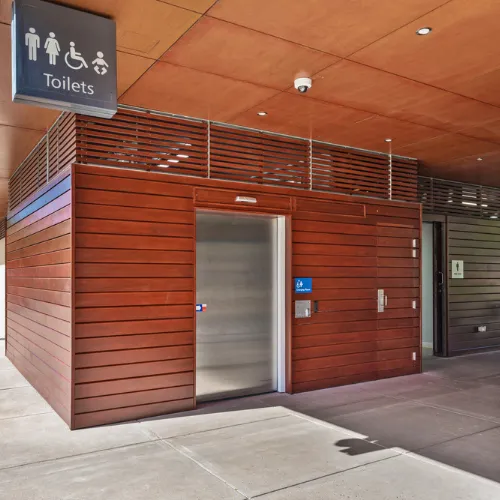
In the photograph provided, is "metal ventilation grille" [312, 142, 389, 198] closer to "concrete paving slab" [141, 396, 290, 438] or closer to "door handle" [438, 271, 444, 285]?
"door handle" [438, 271, 444, 285]

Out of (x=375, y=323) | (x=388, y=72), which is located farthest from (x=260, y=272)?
(x=388, y=72)

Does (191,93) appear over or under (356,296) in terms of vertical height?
over

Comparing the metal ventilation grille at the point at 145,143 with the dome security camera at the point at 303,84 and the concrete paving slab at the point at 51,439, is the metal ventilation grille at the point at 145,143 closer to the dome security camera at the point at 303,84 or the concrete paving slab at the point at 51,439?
the dome security camera at the point at 303,84

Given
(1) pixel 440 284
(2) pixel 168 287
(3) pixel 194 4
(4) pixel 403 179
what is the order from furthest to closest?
1. (1) pixel 440 284
2. (4) pixel 403 179
3. (2) pixel 168 287
4. (3) pixel 194 4

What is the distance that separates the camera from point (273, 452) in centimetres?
420

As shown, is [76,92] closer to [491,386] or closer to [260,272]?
[260,272]

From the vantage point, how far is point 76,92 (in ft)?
10.2

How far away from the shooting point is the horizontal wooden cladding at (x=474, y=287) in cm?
935

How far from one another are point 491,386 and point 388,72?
4.50 m

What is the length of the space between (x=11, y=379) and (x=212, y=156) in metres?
4.38

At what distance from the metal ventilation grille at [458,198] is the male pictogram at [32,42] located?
7384 mm

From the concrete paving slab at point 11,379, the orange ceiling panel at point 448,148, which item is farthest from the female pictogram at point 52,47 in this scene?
the concrete paving slab at point 11,379

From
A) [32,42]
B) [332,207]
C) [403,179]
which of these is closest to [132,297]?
[32,42]

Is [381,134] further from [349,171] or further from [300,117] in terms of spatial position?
[300,117]
